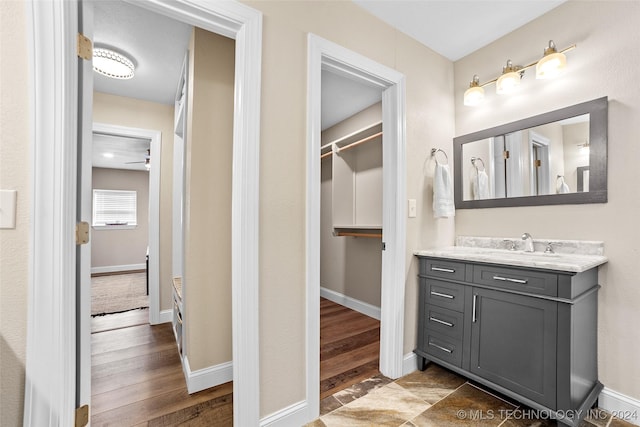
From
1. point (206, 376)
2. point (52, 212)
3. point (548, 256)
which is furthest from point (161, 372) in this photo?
point (548, 256)

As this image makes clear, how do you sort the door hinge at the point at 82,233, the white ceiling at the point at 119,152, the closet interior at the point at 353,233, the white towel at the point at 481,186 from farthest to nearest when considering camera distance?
the white ceiling at the point at 119,152 → the closet interior at the point at 353,233 → the white towel at the point at 481,186 → the door hinge at the point at 82,233

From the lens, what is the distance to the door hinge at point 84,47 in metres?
1.09

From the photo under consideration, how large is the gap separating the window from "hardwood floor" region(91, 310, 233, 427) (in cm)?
465

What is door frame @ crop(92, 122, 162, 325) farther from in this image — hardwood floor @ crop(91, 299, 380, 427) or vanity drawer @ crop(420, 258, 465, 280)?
vanity drawer @ crop(420, 258, 465, 280)

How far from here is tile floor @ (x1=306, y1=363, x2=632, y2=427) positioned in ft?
5.02

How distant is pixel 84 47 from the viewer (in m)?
1.11

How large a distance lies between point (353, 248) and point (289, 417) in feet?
7.54

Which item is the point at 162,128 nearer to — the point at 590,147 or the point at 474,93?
the point at 474,93

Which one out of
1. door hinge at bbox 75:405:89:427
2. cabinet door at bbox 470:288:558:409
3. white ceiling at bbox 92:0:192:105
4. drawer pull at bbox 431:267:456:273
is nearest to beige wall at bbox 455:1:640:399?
cabinet door at bbox 470:288:558:409

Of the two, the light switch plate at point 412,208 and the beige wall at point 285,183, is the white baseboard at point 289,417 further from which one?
the light switch plate at point 412,208

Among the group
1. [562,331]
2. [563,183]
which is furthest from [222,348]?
[563,183]

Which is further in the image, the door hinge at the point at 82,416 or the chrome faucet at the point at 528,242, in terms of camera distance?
the chrome faucet at the point at 528,242

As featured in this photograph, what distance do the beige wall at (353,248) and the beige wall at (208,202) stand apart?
1806mm

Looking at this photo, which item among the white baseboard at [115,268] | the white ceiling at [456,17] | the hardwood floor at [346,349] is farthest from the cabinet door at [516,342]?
the white baseboard at [115,268]
